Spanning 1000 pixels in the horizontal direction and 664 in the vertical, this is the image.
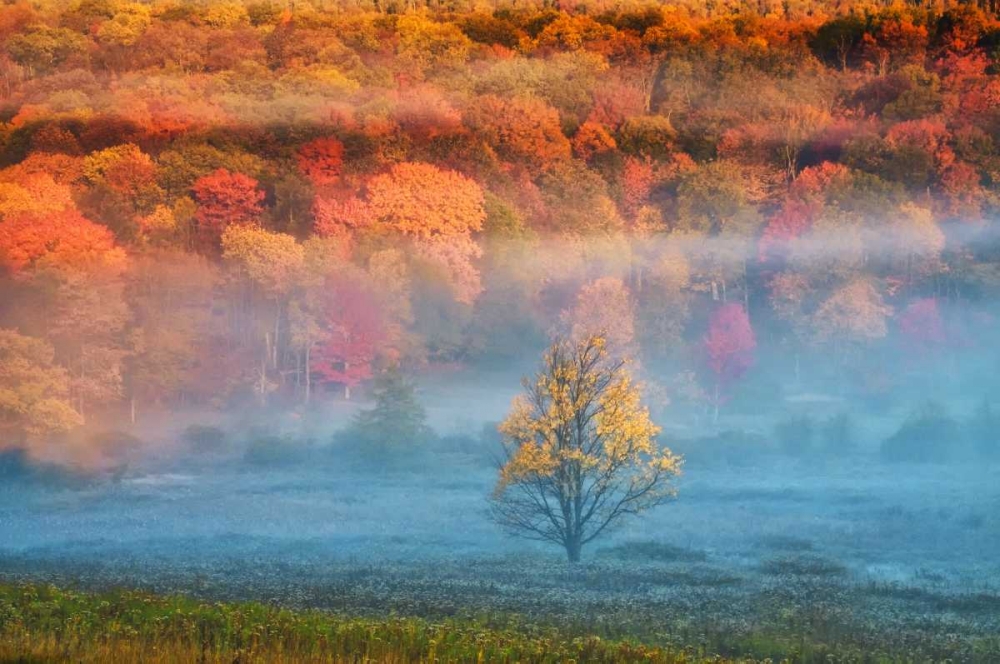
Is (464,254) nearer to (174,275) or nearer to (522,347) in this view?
(522,347)

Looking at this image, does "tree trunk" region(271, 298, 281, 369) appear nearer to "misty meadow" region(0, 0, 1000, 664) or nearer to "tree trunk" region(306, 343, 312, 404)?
"misty meadow" region(0, 0, 1000, 664)

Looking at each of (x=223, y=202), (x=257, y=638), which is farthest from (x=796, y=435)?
(x=257, y=638)

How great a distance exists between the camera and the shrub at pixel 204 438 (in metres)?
50.3

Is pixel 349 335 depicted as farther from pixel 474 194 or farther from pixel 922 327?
pixel 922 327

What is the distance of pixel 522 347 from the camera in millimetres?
53781

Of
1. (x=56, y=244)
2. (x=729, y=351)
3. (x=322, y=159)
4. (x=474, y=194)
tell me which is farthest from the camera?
(x=322, y=159)

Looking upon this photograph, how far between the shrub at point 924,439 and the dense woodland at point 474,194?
118 inches

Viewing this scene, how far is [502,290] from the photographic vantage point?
55.5m

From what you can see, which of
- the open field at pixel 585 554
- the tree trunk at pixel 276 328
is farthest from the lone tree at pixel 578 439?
the tree trunk at pixel 276 328

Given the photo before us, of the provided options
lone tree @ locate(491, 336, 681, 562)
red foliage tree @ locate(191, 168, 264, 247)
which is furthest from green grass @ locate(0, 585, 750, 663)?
red foliage tree @ locate(191, 168, 264, 247)

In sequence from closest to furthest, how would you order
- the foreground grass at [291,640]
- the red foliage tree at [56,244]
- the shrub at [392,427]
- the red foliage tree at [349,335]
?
1. the foreground grass at [291,640]
2. the shrub at [392,427]
3. the red foliage tree at [349,335]
4. the red foliage tree at [56,244]

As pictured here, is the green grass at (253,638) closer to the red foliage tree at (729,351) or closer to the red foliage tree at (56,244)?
the red foliage tree at (56,244)

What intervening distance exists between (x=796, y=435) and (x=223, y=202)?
26370 millimetres

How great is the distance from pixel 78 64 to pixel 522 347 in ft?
83.3
